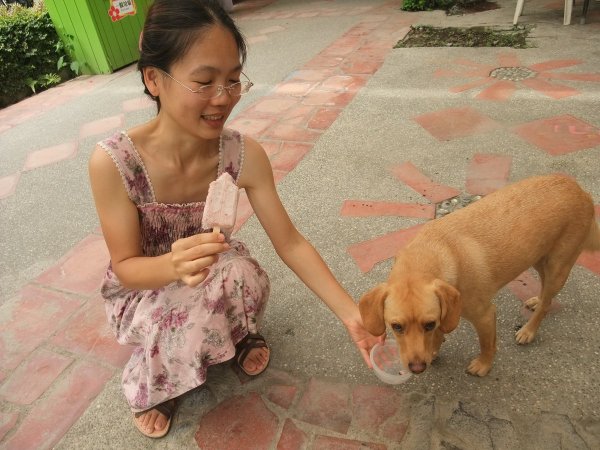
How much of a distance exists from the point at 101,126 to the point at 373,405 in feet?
17.6

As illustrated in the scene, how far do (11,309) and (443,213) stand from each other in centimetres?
325

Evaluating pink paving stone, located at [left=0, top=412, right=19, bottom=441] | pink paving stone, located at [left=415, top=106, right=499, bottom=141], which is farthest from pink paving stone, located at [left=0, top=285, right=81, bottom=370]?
pink paving stone, located at [left=415, top=106, right=499, bottom=141]

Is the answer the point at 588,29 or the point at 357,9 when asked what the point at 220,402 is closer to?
the point at 588,29

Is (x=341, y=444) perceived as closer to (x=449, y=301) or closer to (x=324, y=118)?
(x=449, y=301)

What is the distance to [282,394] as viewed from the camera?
94.0 inches

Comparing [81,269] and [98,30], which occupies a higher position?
[98,30]

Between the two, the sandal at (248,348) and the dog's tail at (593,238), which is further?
the sandal at (248,348)

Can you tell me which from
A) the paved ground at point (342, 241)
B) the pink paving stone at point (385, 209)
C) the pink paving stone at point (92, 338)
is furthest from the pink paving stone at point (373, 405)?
the pink paving stone at point (385, 209)

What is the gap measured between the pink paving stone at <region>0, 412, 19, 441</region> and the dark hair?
2065mm

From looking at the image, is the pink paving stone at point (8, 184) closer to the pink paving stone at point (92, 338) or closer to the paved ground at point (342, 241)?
the paved ground at point (342, 241)

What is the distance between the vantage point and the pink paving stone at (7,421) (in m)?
2.44

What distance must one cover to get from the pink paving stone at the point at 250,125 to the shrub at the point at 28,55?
15.5ft

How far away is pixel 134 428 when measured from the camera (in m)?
2.36

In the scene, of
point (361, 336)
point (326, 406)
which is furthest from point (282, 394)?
point (361, 336)
